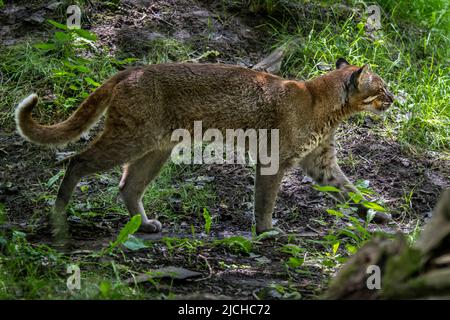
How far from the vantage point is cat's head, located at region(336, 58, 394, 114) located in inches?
272

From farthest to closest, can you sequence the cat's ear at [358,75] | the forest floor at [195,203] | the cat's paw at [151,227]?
the cat's ear at [358,75] < the cat's paw at [151,227] < the forest floor at [195,203]

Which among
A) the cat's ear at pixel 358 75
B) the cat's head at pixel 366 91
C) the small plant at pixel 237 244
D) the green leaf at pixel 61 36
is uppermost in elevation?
the cat's ear at pixel 358 75

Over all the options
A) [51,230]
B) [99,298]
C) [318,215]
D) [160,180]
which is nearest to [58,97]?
[160,180]

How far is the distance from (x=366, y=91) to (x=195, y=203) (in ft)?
6.42

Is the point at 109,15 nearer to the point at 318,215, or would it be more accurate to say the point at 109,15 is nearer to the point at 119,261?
the point at 318,215

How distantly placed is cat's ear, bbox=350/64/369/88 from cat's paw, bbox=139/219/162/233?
2.24 meters

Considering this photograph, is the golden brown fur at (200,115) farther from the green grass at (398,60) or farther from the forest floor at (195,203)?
the green grass at (398,60)

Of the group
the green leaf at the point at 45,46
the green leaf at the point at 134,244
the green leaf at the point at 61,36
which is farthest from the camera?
the green leaf at the point at 61,36

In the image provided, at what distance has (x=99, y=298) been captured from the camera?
432 centimetres

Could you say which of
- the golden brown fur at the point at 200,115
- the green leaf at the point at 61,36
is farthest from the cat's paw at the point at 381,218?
the green leaf at the point at 61,36

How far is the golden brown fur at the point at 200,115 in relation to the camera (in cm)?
624

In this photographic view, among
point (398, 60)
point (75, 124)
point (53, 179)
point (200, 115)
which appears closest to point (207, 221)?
point (200, 115)

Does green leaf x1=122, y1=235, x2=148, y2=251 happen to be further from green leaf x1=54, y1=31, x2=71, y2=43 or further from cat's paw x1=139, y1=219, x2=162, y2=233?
green leaf x1=54, y1=31, x2=71, y2=43
